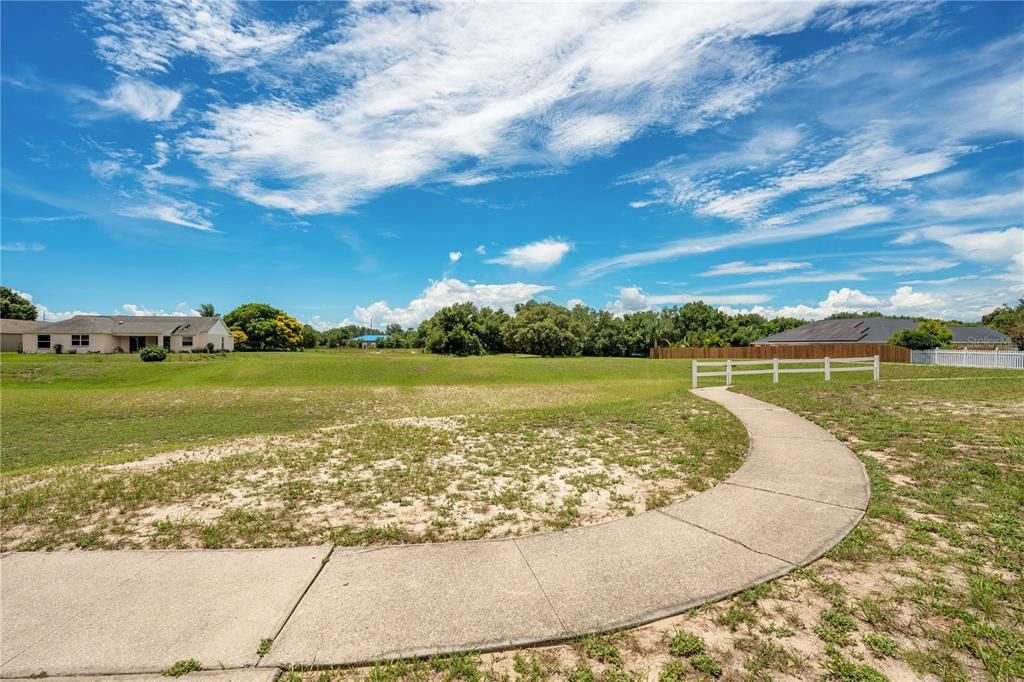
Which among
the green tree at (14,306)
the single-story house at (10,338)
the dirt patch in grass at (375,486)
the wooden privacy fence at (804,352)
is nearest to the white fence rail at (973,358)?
the wooden privacy fence at (804,352)

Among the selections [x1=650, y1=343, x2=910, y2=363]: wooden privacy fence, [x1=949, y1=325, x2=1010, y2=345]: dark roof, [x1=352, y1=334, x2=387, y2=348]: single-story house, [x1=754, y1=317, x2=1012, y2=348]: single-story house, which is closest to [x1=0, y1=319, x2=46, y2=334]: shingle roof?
[x1=352, y1=334, x2=387, y2=348]: single-story house

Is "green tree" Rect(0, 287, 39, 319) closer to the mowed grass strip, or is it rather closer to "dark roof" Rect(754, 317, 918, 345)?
the mowed grass strip

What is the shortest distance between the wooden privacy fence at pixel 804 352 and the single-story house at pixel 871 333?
10.4 feet

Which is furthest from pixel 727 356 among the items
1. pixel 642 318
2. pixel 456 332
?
pixel 456 332

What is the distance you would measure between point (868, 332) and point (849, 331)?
93.1 inches

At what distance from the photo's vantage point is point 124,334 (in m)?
54.0

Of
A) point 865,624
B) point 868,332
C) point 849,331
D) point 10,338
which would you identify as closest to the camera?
point 865,624

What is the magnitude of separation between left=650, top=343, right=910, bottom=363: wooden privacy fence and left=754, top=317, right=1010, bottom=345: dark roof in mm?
A: 3138

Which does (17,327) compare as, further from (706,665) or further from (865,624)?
(865,624)

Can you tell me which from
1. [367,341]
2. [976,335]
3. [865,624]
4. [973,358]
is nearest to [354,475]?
[865,624]

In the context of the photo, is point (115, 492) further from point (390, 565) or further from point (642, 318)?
point (642, 318)

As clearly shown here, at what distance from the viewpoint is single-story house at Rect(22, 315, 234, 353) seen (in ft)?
167

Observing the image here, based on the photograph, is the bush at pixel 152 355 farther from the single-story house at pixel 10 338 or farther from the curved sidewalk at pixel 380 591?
the curved sidewalk at pixel 380 591

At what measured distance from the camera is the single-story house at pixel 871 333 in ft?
174
